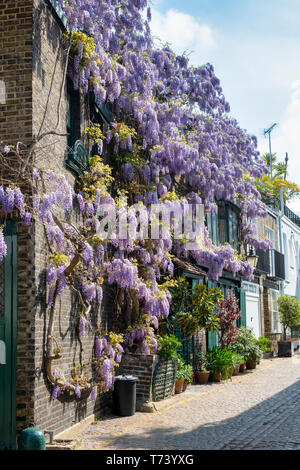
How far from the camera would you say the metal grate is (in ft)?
34.6

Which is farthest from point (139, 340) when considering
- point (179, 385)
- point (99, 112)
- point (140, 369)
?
point (99, 112)

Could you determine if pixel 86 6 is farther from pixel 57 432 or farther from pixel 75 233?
pixel 57 432

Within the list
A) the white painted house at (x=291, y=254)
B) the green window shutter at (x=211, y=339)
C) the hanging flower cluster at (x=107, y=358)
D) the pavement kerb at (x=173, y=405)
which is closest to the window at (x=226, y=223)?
the green window shutter at (x=211, y=339)

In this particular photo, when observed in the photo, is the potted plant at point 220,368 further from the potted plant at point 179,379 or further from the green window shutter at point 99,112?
the green window shutter at point 99,112

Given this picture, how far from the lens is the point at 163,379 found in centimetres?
1084

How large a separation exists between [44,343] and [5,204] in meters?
1.93

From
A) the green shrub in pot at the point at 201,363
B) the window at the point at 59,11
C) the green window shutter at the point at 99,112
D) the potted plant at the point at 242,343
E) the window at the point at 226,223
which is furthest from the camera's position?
the window at the point at 226,223

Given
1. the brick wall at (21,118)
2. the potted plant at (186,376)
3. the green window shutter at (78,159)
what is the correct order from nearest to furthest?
the brick wall at (21,118)
the green window shutter at (78,159)
the potted plant at (186,376)

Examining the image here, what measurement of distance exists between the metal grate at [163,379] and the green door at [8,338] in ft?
13.5

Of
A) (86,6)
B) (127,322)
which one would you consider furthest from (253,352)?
(86,6)

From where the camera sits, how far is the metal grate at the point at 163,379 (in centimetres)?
1054

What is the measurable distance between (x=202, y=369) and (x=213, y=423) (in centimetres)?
532

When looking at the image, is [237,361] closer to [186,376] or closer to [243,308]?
[186,376]

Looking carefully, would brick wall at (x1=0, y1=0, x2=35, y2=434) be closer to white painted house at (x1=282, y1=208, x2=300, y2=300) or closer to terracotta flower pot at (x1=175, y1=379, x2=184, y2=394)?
terracotta flower pot at (x1=175, y1=379, x2=184, y2=394)
